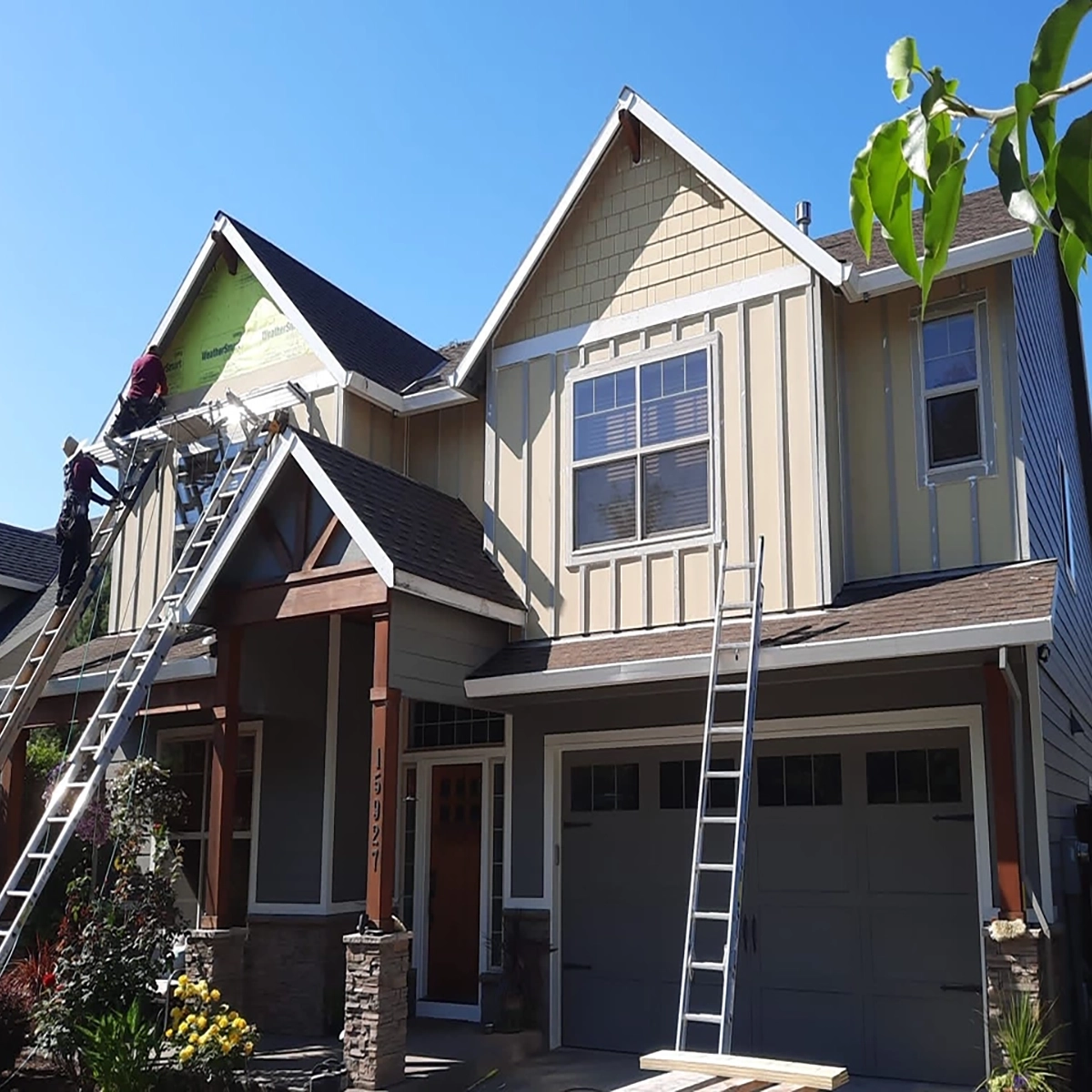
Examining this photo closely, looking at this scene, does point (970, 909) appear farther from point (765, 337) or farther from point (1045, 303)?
point (1045, 303)

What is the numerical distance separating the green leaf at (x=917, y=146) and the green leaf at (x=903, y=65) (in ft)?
0.10

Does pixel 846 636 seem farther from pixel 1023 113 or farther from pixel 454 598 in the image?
pixel 1023 113

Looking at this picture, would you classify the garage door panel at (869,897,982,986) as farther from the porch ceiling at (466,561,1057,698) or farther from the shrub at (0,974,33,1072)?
the shrub at (0,974,33,1072)

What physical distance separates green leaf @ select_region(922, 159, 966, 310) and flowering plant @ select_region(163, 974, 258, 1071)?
8023 millimetres

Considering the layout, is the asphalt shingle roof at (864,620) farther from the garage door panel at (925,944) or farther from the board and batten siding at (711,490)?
the garage door panel at (925,944)

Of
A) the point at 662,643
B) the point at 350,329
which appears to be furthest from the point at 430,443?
the point at 662,643

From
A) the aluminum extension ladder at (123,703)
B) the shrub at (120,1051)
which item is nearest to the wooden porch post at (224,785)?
the aluminum extension ladder at (123,703)

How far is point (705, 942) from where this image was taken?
966 cm

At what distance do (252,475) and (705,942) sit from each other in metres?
5.50

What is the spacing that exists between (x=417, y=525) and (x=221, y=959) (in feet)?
12.3

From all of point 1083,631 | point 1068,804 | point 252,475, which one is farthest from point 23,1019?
point 1083,631

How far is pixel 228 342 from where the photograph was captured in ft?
43.7

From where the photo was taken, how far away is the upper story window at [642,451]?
10.0 m

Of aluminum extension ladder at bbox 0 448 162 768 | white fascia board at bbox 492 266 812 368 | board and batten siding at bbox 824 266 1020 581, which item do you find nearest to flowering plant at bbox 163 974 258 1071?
aluminum extension ladder at bbox 0 448 162 768
